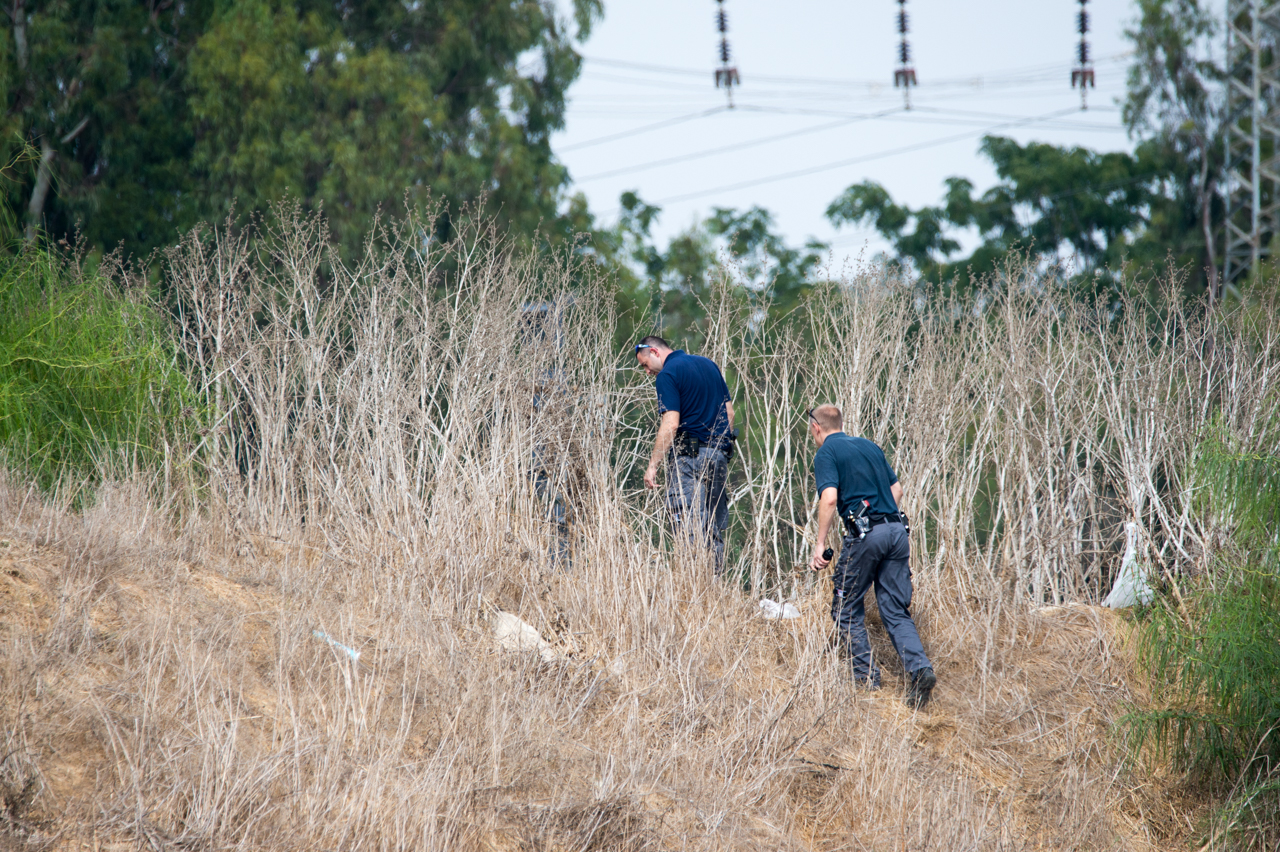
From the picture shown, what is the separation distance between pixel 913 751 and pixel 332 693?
8.82ft

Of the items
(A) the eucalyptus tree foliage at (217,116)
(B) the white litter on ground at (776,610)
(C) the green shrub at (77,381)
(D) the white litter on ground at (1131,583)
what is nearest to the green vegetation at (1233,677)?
(D) the white litter on ground at (1131,583)

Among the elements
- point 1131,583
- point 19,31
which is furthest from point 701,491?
point 19,31

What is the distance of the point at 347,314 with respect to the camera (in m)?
7.64

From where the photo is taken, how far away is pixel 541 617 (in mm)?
5250

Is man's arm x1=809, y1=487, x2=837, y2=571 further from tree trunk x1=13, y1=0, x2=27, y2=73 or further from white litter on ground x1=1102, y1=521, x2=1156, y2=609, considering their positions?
tree trunk x1=13, y1=0, x2=27, y2=73

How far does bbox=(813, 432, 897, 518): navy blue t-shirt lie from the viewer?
524cm

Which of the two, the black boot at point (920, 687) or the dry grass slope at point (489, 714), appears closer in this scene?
the dry grass slope at point (489, 714)

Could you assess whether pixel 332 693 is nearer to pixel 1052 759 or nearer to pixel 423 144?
pixel 1052 759

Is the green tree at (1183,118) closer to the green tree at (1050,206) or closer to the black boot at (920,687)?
the green tree at (1050,206)

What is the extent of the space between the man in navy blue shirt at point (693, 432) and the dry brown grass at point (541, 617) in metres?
0.29

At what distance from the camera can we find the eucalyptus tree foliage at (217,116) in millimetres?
12383

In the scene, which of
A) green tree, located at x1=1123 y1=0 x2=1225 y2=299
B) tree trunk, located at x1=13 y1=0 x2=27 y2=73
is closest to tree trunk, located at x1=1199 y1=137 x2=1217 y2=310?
green tree, located at x1=1123 y1=0 x2=1225 y2=299

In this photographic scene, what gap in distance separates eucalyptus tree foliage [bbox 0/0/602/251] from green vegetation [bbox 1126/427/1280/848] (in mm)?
8841

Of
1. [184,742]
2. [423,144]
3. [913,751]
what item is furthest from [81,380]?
[423,144]
